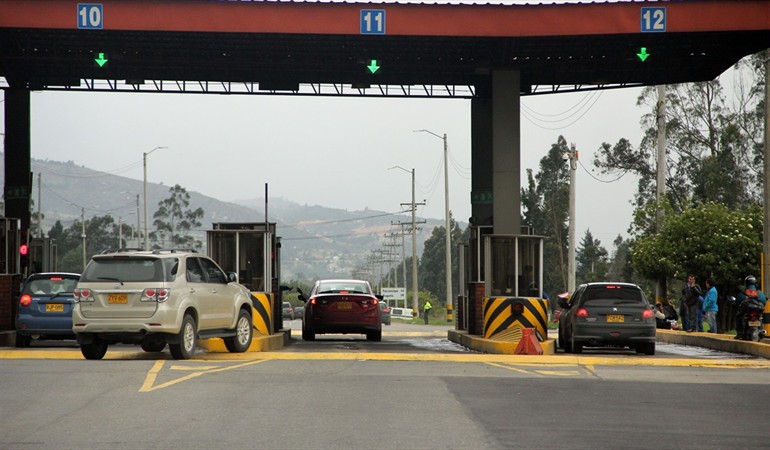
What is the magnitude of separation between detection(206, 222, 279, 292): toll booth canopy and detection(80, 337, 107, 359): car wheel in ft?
25.3

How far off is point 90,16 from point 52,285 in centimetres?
575

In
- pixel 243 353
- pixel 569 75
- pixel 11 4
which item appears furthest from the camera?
pixel 569 75

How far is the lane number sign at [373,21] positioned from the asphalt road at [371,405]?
10.0 meters

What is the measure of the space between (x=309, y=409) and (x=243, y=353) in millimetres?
8852

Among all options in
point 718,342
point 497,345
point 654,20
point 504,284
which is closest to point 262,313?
point 497,345

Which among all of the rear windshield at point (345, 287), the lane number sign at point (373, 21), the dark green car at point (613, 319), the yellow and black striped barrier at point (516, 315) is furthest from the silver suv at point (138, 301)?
the rear windshield at point (345, 287)

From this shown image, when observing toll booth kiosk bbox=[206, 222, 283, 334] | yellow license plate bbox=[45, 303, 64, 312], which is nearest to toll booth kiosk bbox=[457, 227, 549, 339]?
toll booth kiosk bbox=[206, 222, 283, 334]

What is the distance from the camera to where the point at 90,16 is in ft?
84.0

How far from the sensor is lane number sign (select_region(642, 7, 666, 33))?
25906mm

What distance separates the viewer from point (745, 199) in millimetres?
64312

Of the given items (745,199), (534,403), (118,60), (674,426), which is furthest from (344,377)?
(745,199)

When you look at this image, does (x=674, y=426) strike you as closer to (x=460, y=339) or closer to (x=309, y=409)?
(x=309, y=409)

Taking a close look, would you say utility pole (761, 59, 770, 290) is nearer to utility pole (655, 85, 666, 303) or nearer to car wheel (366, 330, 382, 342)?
car wheel (366, 330, 382, 342)

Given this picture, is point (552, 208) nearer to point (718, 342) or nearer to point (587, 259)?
point (587, 259)
